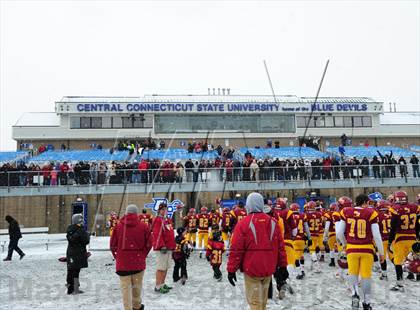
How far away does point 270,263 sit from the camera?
17.2 ft

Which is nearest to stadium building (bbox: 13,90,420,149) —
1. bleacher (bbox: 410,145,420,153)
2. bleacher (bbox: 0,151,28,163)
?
bleacher (bbox: 410,145,420,153)

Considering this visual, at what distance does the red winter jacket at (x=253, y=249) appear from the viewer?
516 centimetres

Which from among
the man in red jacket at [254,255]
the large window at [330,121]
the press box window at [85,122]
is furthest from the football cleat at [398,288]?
the press box window at [85,122]

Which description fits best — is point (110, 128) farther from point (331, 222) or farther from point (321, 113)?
point (331, 222)

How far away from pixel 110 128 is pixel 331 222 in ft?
95.2

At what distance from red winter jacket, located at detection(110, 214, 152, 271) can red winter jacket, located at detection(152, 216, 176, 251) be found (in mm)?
2352

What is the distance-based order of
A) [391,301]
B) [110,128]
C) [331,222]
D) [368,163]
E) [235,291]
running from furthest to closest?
[110,128], [368,163], [331,222], [235,291], [391,301]

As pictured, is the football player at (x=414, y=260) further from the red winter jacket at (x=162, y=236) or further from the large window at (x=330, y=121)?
the large window at (x=330, y=121)

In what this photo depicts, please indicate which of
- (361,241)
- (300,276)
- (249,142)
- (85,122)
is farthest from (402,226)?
(85,122)

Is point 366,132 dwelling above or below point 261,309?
above

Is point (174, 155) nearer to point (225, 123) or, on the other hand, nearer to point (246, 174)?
point (246, 174)

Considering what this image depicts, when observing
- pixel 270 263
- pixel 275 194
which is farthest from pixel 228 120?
pixel 270 263

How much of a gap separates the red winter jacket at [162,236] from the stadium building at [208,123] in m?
27.7

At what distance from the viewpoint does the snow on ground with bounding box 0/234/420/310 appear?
25.3 feet
